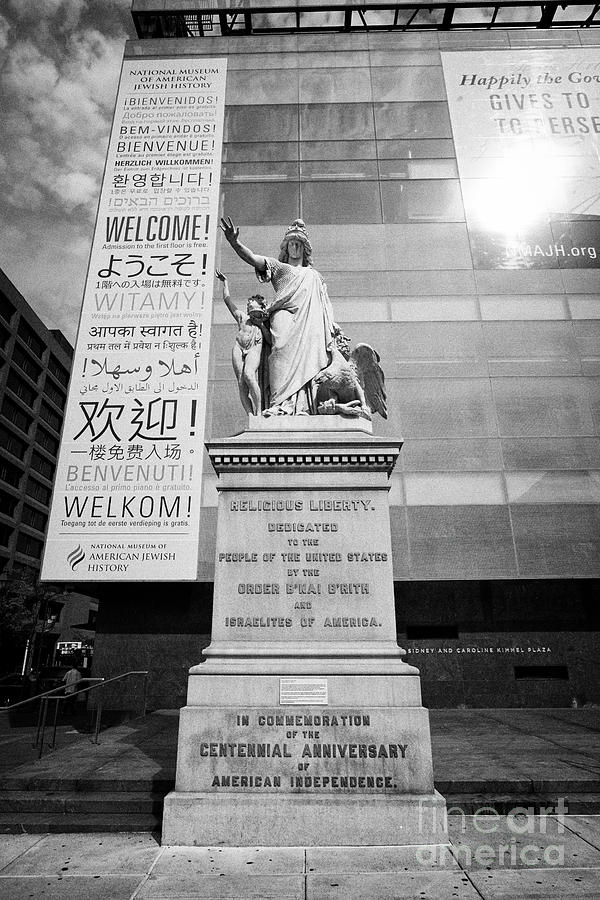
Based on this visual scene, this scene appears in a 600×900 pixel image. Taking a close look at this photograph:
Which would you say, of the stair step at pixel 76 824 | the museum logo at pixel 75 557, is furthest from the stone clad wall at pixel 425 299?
the stair step at pixel 76 824

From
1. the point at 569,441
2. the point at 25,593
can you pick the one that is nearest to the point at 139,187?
the point at 569,441

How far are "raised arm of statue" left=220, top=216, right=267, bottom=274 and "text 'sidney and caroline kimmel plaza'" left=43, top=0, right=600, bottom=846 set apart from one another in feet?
0.19

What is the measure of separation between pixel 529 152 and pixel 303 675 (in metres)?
20.7

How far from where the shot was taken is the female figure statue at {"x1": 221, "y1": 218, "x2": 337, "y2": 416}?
6.73 m

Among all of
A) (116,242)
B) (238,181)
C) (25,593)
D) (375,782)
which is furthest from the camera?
(25,593)

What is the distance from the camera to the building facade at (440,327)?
14.4m

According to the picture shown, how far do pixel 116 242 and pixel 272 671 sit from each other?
53.3 ft

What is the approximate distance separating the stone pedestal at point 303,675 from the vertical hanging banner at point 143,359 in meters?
9.23

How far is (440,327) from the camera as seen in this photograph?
17.1 metres

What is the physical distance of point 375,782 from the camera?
4.61m

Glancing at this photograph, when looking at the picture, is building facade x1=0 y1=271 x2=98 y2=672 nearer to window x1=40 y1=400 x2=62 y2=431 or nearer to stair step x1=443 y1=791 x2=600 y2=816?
window x1=40 y1=400 x2=62 y2=431

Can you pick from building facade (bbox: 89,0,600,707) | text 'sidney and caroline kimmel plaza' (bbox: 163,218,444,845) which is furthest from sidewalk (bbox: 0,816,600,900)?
building facade (bbox: 89,0,600,707)

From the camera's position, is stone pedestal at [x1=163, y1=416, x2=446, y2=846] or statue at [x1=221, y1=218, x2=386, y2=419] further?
statue at [x1=221, y1=218, x2=386, y2=419]

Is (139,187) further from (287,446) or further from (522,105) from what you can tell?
(287,446)
